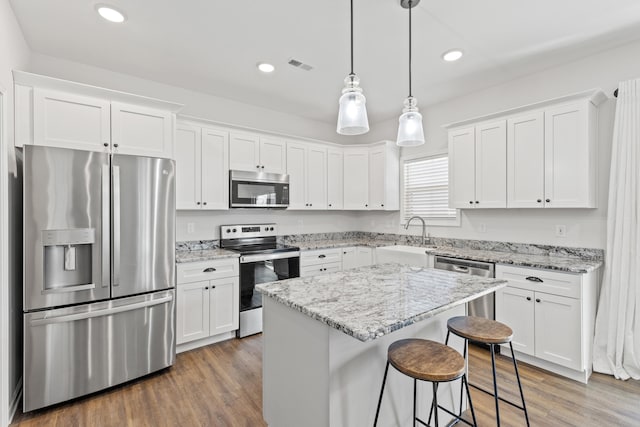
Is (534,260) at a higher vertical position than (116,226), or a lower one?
lower

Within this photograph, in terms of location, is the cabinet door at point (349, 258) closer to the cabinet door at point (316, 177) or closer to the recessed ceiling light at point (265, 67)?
the cabinet door at point (316, 177)

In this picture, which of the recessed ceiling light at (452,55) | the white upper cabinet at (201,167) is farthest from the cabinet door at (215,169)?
the recessed ceiling light at (452,55)

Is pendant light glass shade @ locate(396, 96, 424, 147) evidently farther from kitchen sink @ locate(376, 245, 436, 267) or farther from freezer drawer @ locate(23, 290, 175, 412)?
freezer drawer @ locate(23, 290, 175, 412)

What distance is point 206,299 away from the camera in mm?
3111

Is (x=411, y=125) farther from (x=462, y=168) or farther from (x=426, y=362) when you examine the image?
(x=462, y=168)

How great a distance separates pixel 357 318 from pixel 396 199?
344cm

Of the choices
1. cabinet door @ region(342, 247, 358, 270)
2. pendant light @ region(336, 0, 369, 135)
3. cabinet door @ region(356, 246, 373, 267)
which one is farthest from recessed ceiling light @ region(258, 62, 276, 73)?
cabinet door @ region(356, 246, 373, 267)

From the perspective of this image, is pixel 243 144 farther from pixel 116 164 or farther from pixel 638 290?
pixel 638 290

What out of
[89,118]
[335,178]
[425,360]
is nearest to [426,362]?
[425,360]

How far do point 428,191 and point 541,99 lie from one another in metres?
1.61

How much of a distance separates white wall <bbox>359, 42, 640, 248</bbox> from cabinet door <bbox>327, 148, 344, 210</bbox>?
1.21 metres

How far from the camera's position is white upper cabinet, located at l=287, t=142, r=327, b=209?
4.18 meters

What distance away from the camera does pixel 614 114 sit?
2.72 m

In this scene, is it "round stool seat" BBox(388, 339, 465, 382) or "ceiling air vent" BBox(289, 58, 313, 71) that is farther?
"ceiling air vent" BBox(289, 58, 313, 71)
